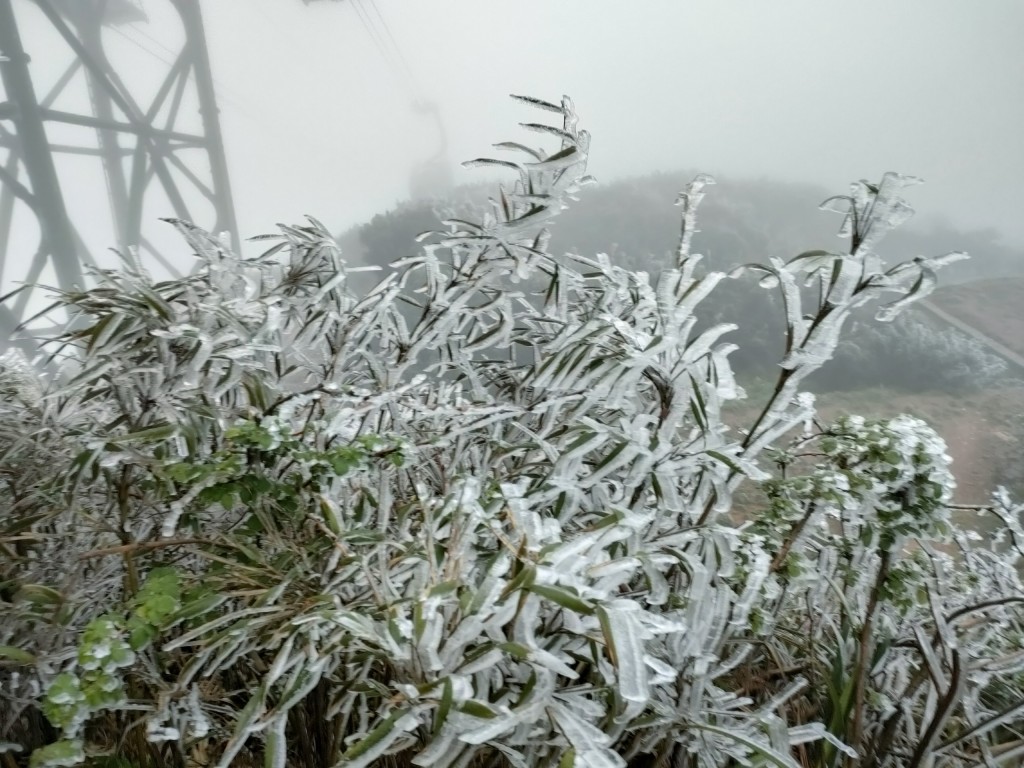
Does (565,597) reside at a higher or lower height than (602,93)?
lower

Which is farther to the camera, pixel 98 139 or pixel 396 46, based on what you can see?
pixel 98 139

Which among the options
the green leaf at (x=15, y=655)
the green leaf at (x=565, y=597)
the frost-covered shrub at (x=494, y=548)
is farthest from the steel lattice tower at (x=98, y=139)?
the green leaf at (x=565, y=597)

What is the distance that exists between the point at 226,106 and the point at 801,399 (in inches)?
78.7

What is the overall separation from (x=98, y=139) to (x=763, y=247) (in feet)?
6.74

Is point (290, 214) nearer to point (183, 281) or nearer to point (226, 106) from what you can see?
point (226, 106)

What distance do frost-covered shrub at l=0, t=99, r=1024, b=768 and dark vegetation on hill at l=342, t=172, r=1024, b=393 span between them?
0.64m

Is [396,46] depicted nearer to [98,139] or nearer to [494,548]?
[98,139]

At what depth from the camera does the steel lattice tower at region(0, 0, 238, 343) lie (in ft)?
6.03

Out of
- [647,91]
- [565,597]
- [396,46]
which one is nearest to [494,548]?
[565,597]

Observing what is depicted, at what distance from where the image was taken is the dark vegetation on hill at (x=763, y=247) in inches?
54.7

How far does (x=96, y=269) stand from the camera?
0.73 meters

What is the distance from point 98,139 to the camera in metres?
1.95

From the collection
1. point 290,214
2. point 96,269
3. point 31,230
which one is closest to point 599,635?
point 96,269

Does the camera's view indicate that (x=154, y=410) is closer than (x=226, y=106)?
Yes
